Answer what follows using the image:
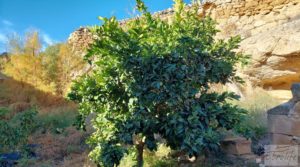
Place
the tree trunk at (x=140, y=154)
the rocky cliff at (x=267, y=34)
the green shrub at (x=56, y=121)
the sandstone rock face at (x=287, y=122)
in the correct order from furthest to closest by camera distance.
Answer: the green shrub at (x=56, y=121) → the rocky cliff at (x=267, y=34) → the tree trunk at (x=140, y=154) → the sandstone rock face at (x=287, y=122)

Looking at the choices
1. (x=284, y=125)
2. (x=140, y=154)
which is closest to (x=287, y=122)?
(x=284, y=125)

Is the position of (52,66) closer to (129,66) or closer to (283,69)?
(283,69)

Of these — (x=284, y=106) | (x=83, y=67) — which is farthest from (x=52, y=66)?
(x=284, y=106)

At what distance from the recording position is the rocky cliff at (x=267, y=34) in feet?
25.8

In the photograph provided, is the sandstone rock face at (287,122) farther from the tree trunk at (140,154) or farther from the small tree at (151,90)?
the tree trunk at (140,154)

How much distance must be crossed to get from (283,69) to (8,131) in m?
7.11

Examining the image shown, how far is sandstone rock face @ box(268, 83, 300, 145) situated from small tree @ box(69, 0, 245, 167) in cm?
47

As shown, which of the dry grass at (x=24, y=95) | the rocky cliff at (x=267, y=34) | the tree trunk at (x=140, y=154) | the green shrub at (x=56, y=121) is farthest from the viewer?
the dry grass at (x=24, y=95)

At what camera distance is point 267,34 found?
8422mm

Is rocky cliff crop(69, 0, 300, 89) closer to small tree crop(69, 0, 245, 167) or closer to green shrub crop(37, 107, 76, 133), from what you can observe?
small tree crop(69, 0, 245, 167)

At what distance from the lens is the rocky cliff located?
7871 mm

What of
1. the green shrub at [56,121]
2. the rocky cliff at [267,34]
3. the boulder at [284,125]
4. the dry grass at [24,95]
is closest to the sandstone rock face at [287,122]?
the boulder at [284,125]

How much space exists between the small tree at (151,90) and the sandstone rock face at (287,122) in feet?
1.53

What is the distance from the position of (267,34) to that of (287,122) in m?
5.69
